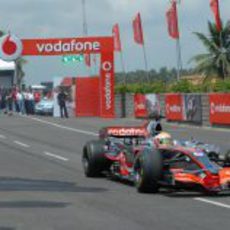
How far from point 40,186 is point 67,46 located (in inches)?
1379

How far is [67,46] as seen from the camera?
2003 inches

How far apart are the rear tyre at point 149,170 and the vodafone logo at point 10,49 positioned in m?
34.7

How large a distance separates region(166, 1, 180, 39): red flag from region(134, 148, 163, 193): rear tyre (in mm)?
39982

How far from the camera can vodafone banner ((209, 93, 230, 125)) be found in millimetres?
36394

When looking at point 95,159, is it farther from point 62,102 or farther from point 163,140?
point 62,102

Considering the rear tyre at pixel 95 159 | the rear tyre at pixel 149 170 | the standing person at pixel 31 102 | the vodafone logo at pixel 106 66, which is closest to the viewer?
the rear tyre at pixel 149 170

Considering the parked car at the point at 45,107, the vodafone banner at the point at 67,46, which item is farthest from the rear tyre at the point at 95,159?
the parked car at the point at 45,107

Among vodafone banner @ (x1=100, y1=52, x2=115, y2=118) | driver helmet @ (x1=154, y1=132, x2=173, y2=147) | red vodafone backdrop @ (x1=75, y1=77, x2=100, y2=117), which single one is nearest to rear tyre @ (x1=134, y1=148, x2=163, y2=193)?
driver helmet @ (x1=154, y1=132, x2=173, y2=147)

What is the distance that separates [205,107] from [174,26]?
16646 mm

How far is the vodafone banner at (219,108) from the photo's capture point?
36.4 metres

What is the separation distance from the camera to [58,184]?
16.7 meters

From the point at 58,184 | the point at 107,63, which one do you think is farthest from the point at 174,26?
the point at 58,184

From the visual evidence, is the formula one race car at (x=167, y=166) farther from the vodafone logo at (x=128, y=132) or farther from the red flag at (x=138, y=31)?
the red flag at (x=138, y=31)

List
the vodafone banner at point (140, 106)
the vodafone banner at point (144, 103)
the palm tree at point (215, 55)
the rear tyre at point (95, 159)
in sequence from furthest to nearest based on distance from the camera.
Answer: the palm tree at point (215, 55) → the vodafone banner at point (140, 106) → the vodafone banner at point (144, 103) → the rear tyre at point (95, 159)
